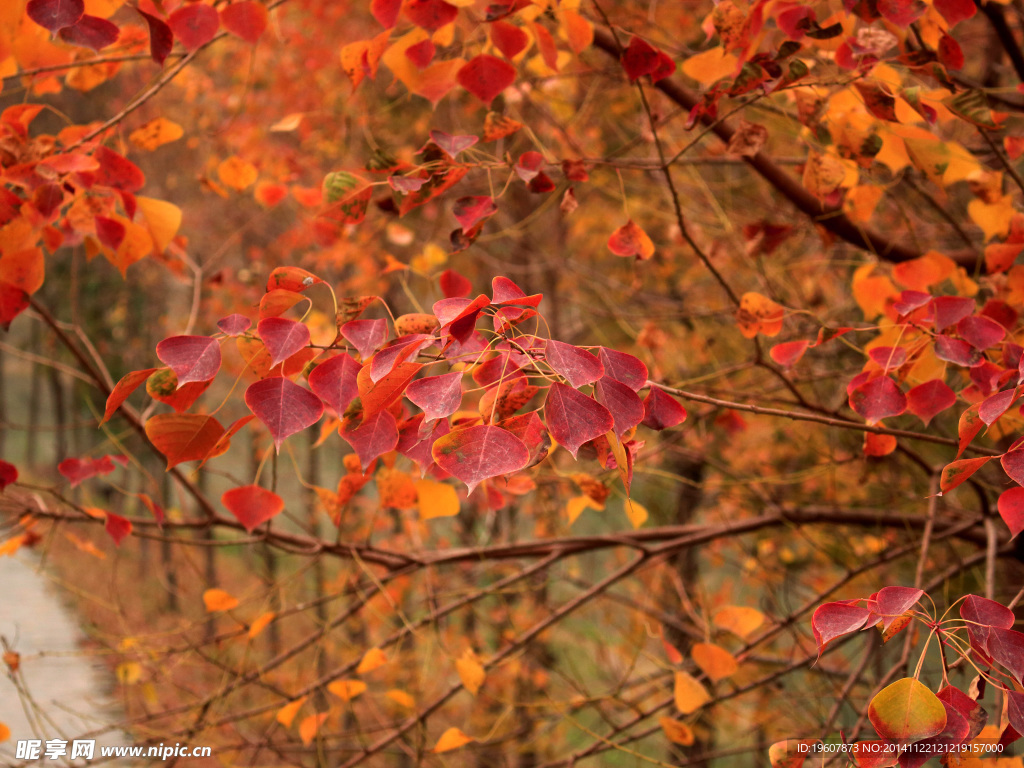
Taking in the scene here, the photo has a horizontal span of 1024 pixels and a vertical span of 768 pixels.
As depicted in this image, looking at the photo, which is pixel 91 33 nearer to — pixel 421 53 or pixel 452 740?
pixel 421 53

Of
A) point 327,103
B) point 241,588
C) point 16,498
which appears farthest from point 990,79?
point 241,588

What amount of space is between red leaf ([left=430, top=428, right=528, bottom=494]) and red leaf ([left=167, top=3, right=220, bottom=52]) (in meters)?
0.71

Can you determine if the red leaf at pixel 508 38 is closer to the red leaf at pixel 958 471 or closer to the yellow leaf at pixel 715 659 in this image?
the red leaf at pixel 958 471

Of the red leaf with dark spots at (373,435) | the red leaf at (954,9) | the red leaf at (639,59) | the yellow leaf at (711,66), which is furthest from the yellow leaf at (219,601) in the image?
the red leaf at (954,9)

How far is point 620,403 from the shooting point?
63cm

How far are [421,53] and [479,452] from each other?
680 mm

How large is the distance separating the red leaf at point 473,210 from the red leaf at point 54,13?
48cm

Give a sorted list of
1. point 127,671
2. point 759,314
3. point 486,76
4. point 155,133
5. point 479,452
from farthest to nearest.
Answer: point 127,671
point 155,133
point 759,314
point 486,76
point 479,452

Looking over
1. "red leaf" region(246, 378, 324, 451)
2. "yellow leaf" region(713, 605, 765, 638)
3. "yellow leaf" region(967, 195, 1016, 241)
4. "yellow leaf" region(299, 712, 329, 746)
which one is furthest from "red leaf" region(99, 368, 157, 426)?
"yellow leaf" region(967, 195, 1016, 241)

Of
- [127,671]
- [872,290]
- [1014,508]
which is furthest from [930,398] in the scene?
[127,671]

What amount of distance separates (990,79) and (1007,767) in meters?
2.00

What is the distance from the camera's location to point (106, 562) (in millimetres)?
8898

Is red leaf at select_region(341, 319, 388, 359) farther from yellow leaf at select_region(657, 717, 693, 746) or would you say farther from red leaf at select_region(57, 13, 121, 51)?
yellow leaf at select_region(657, 717, 693, 746)

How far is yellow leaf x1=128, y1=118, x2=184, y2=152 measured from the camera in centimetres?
117
